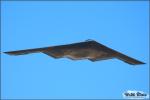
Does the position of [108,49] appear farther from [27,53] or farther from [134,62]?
[27,53]

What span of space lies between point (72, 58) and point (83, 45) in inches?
98.3

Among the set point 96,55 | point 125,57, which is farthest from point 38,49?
point 125,57

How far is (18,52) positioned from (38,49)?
3.80ft

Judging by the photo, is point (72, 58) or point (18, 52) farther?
point (72, 58)

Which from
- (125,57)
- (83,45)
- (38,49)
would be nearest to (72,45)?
(83,45)

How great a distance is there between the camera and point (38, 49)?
21.4 meters

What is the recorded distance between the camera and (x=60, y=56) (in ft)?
74.7

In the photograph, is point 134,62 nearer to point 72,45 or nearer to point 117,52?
point 117,52

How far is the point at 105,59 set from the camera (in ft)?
76.7

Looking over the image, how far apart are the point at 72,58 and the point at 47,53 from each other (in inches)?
71.7

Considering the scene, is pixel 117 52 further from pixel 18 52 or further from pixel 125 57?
pixel 18 52

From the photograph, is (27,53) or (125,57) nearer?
(27,53)

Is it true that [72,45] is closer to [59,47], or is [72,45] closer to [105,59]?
[59,47]

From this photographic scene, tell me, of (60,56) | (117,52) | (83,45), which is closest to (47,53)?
(60,56)
